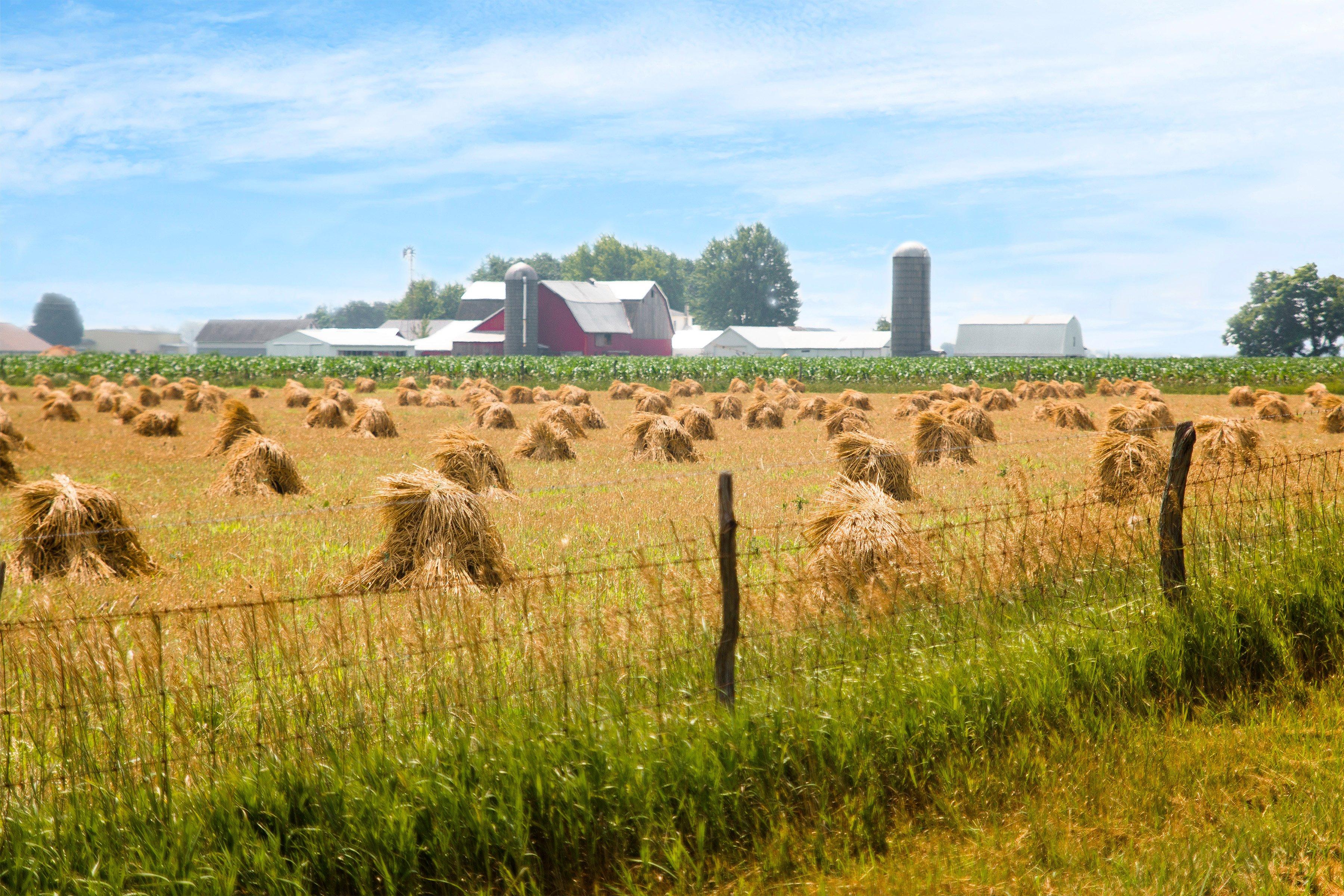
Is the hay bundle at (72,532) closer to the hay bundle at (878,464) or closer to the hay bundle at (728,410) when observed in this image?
the hay bundle at (878,464)

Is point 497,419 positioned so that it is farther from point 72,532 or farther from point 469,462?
point 72,532

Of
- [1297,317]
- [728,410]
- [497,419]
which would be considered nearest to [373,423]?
[497,419]

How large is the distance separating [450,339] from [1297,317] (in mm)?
92283

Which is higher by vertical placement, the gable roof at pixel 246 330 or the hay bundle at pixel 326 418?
the gable roof at pixel 246 330

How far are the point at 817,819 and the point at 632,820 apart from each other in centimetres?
88

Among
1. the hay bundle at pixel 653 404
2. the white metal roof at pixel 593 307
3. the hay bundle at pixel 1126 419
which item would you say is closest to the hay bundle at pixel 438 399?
the hay bundle at pixel 653 404

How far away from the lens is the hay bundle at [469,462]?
13.1 metres

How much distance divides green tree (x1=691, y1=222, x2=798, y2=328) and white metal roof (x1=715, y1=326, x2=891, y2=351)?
32.1 m

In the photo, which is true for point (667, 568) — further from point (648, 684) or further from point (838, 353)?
point (838, 353)

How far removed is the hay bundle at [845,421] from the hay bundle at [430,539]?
14.7 m

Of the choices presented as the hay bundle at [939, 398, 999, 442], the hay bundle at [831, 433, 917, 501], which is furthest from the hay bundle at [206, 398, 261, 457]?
the hay bundle at [939, 398, 999, 442]

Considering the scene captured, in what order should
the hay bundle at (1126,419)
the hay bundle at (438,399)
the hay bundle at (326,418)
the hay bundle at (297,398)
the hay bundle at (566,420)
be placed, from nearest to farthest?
the hay bundle at (1126,419), the hay bundle at (566,420), the hay bundle at (326,418), the hay bundle at (297,398), the hay bundle at (438,399)

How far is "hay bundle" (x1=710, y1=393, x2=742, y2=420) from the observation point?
31.1 meters

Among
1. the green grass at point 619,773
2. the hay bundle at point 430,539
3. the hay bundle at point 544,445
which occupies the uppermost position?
the hay bundle at point 544,445
